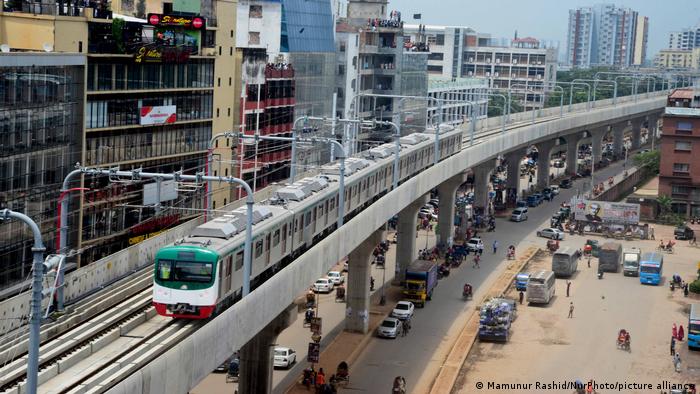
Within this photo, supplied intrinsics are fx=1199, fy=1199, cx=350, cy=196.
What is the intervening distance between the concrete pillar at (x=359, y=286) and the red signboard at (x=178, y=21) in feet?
42.5

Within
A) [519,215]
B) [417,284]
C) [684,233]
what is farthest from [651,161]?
[417,284]

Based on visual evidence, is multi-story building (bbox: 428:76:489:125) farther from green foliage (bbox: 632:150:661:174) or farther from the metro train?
the metro train

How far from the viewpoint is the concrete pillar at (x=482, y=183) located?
295 feet

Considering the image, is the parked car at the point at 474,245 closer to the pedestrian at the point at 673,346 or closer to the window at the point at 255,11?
the window at the point at 255,11

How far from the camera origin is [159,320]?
2945 cm

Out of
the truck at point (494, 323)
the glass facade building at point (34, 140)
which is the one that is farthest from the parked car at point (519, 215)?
the glass facade building at point (34, 140)

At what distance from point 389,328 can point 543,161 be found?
58.6 m

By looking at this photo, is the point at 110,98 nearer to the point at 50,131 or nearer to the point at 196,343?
the point at 50,131

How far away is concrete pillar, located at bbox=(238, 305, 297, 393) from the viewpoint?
133 ft

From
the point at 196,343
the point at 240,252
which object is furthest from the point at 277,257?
the point at 196,343

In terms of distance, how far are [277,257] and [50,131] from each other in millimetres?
13335

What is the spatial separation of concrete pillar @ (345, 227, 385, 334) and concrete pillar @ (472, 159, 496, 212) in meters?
34.7

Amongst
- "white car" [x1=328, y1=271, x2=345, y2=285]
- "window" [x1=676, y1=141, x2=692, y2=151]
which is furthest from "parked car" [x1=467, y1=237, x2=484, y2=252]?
Answer: "window" [x1=676, y1=141, x2=692, y2=151]

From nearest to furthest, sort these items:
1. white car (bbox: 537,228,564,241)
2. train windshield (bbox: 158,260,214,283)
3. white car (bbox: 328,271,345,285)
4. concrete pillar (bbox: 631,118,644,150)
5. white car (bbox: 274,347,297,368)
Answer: train windshield (bbox: 158,260,214,283), white car (bbox: 274,347,297,368), white car (bbox: 328,271,345,285), white car (bbox: 537,228,564,241), concrete pillar (bbox: 631,118,644,150)
